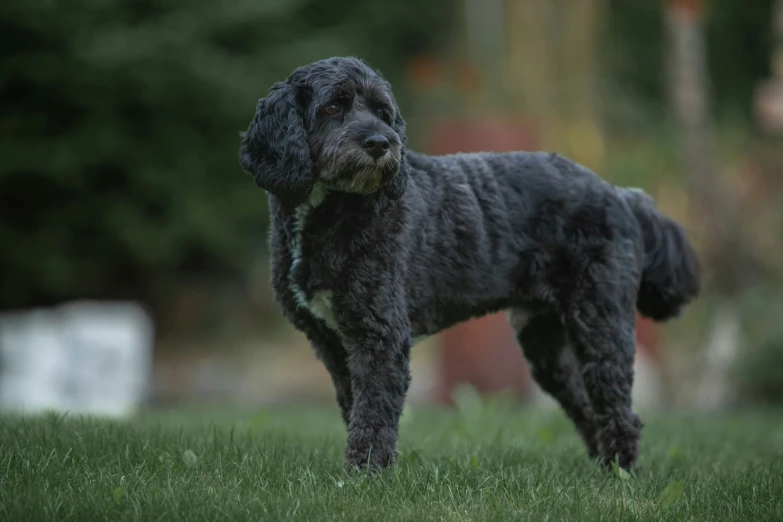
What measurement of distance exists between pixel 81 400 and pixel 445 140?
5037 millimetres

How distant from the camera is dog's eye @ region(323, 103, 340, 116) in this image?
185 inches

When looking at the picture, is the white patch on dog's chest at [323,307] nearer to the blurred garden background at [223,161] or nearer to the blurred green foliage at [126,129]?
the blurred garden background at [223,161]

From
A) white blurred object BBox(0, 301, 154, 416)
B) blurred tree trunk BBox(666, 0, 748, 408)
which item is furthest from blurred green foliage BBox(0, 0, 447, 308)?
blurred tree trunk BBox(666, 0, 748, 408)

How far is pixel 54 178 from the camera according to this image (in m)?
11.9

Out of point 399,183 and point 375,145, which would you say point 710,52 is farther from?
point 375,145

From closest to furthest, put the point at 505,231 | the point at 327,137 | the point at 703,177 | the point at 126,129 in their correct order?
the point at 327,137 < the point at 505,231 < the point at 126,129 < the point at 703,177

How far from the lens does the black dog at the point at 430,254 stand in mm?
4629

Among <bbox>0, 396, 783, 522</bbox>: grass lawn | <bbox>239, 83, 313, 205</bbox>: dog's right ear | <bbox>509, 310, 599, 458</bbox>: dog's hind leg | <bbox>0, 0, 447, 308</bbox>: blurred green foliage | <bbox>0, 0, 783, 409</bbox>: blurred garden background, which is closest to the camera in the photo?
<bbox>0, 396, 783, 522</bbox>: grass lawn

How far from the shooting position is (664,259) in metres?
5.70

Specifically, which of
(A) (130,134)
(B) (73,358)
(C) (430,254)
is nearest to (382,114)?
(C) (430,254)

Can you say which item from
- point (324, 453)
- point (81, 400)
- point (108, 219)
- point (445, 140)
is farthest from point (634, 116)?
point (324, 453)

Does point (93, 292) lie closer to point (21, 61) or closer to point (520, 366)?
point (21, 61)

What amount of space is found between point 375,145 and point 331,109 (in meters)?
0.35

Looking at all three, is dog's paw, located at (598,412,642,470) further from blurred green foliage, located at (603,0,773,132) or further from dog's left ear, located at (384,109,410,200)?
blurred green foliage, located at (603,0,773,132)
